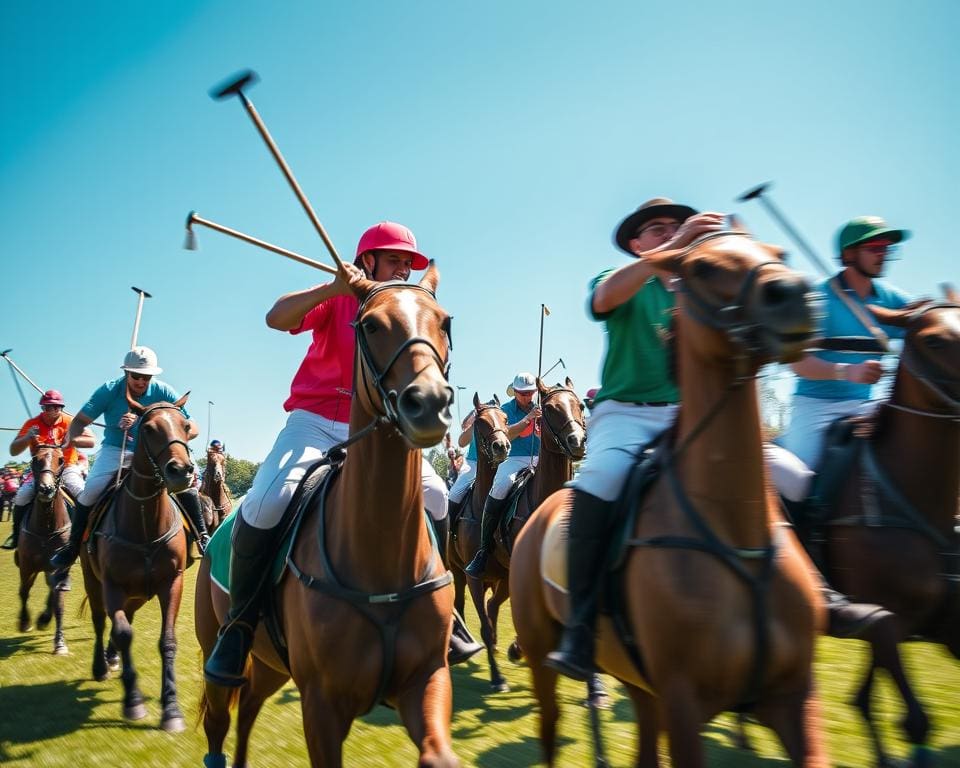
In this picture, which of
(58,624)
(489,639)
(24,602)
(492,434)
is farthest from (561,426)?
(24,602)

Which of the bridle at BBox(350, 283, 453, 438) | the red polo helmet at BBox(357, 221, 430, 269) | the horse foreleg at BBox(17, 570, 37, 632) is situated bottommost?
the horse foreleg at BBox(17, 570, 37, 632)

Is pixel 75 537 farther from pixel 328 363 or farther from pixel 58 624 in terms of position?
pixel 328 363

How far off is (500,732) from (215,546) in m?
2.95

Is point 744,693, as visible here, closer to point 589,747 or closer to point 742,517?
point 742,517

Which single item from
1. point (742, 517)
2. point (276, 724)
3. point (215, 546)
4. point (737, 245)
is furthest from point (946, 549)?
point (276, 724)

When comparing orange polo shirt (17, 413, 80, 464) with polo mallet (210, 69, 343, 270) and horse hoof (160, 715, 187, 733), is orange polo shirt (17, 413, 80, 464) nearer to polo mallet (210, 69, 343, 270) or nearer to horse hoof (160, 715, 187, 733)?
horse hoof (160, 715, 187, 733)

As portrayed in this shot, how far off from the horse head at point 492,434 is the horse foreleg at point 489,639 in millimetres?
1605

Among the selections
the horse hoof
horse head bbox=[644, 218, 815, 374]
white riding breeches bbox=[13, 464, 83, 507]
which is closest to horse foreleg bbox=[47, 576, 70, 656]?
white riding breeches bbox=[13, 464, 83, 507]

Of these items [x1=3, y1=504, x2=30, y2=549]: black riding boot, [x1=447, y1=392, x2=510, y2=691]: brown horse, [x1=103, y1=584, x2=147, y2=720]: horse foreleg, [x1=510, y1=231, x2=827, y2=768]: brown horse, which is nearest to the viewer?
[x1=510, y1=231, x2=827, y2=768]: brown horse

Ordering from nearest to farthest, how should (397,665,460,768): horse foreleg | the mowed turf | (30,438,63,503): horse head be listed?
1. (397,665,460,768): horse foreleg
2. the mowed turf
3. (30,438,63,503): horse head

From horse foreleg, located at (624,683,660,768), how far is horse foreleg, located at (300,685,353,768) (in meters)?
1.60

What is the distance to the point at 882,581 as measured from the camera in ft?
14.3

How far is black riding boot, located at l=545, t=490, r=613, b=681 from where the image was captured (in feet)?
11.2

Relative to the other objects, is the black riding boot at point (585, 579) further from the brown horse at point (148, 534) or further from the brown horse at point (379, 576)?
the brown horse at point (148, 534)
